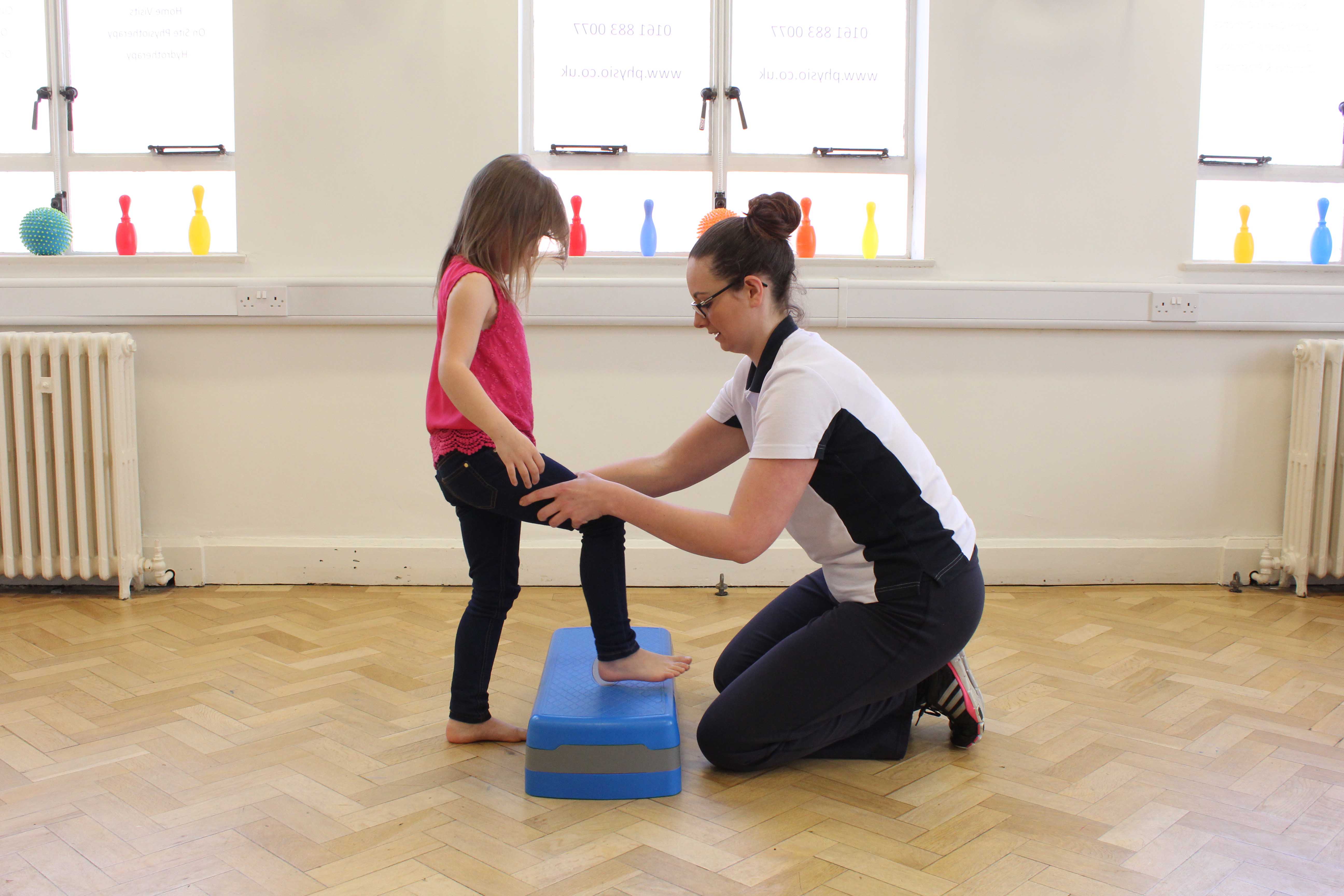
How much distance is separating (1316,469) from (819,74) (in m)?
2.08

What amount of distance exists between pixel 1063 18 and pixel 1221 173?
32.2 inches

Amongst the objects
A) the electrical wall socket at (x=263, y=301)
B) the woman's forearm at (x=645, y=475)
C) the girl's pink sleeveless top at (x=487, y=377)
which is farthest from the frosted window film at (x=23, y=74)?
the woman's forearm at (x=645, y=475)

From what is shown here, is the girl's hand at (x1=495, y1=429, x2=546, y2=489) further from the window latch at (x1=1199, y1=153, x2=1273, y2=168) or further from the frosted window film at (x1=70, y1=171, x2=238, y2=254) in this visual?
the window latch at (x1=1199, y1=153, x2=1273, y2=168)

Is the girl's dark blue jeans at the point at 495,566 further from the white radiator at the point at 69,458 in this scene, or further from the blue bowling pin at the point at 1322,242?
the blue bowling pin at the point at 1322,242

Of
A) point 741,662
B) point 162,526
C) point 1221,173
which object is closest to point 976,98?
point 1221,173

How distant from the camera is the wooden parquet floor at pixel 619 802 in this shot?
1.42 m

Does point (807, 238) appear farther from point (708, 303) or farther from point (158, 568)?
point (158, 568)

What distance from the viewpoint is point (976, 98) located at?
3.11 m

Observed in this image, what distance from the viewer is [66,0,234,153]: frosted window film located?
10.4 ft

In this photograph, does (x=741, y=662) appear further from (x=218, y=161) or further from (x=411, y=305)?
(x=218, y=161)

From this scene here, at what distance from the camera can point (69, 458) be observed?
294 centimetres

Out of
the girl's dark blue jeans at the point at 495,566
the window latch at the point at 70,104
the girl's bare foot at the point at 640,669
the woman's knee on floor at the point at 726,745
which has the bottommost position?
the woman's knee on floor at the point at 726,745

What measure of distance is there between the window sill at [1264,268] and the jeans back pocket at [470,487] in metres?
2.59

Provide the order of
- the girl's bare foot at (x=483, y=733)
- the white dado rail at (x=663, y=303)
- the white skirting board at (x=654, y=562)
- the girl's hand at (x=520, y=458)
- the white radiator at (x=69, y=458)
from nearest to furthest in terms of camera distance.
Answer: the girl's hand at (x=520, y=458)
the girl's bare foot at (x=483, y=733)
the white radiator at (x=69, y=458)
the white dado rail at (x=663, y=303)
the white skirting board at (x=654, y=562)
